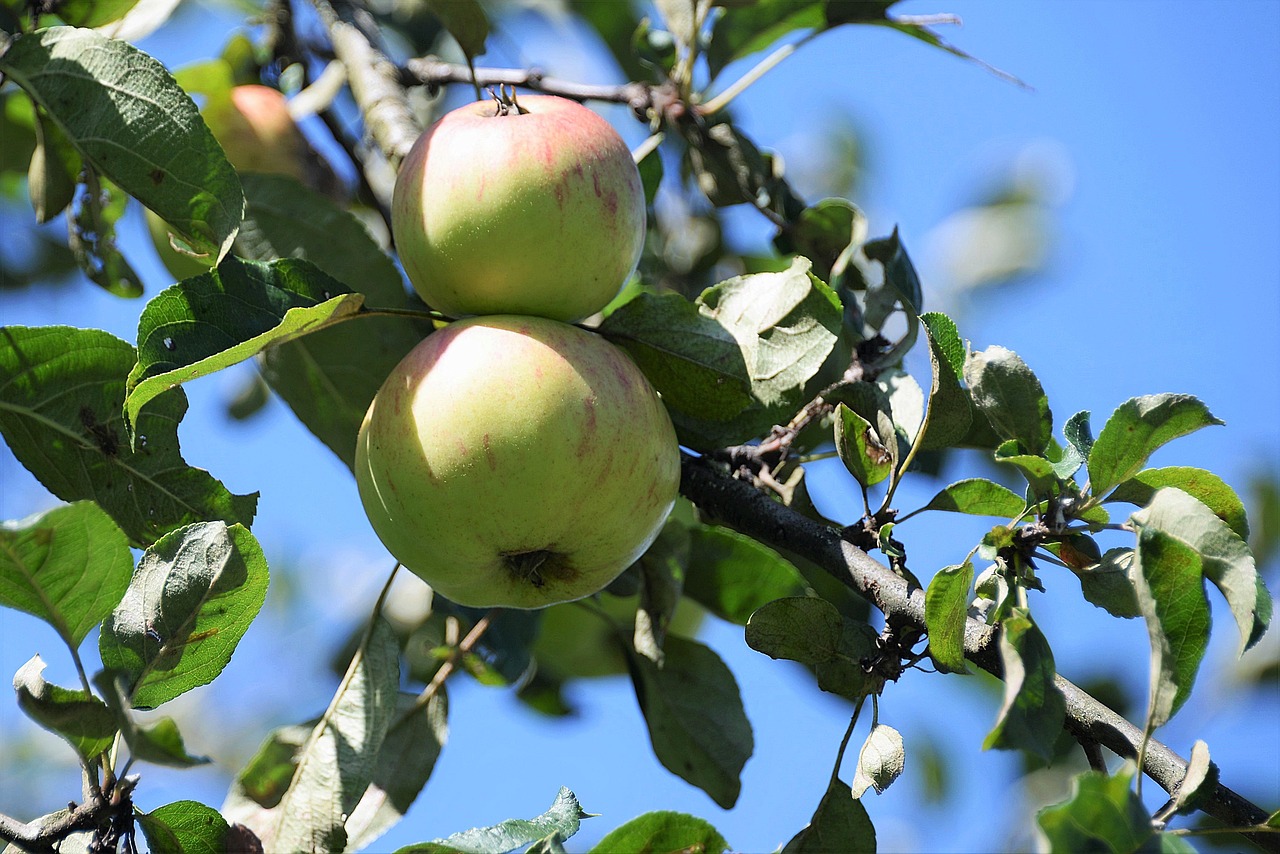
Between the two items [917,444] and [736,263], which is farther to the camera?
[736,263]

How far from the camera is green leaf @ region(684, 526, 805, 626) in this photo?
1.50 metres

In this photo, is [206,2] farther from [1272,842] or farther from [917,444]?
[1272,842]

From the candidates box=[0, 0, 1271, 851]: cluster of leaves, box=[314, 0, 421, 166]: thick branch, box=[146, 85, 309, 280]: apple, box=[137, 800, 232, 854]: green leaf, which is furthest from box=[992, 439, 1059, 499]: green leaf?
box=[146, 85, 309, 280]: apple

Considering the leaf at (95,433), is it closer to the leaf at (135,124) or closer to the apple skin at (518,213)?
the leaf at (135,124)

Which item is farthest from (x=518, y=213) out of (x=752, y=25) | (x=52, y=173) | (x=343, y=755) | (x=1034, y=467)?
(x=752, y=25)

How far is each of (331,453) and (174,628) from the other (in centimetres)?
47

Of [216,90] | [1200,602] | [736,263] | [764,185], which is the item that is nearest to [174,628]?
[1200,602]

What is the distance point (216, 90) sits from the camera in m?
1.89

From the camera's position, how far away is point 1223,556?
0.84m

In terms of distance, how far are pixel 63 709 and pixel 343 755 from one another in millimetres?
399

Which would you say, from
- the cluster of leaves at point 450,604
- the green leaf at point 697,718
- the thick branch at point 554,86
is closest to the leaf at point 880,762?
the cluster of leaves at point 450,604

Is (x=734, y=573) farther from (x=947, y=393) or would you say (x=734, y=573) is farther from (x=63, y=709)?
(x=63, y=709)

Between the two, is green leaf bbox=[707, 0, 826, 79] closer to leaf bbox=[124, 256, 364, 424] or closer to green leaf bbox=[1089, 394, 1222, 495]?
leaf bbox=[124, 256, 364, 424]

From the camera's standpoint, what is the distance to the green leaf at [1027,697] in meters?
0.79
